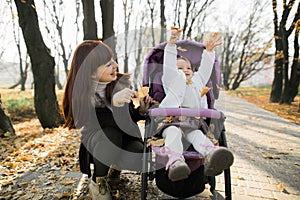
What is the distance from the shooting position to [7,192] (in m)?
2.57

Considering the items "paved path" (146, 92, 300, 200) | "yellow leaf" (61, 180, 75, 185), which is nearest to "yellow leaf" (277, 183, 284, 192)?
"paved path" (146, 92, 300, 200)

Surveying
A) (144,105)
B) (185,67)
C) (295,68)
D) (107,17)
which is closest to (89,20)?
(107,17)

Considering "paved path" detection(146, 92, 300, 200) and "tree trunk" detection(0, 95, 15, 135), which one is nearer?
"paved path" detection(146, 92, 300, 200)

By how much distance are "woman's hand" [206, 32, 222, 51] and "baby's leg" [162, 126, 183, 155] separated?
112cm

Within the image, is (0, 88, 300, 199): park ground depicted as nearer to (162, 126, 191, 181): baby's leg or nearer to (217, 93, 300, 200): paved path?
(162, 126, 191, 181): baby's leg

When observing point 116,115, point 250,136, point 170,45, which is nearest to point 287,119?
point 250,136

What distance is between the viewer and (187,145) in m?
2.19

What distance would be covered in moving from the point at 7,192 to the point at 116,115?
60.7 inches

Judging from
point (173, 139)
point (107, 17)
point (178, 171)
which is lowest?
point (178, 171)

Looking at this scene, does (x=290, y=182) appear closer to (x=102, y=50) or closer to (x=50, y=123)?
(x=102, y=50)

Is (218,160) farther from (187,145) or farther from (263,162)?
(263,162)

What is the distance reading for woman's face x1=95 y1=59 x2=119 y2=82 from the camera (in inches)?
86.3

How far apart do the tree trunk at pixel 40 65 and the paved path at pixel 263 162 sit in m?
3.76

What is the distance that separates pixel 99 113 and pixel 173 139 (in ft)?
2.39
